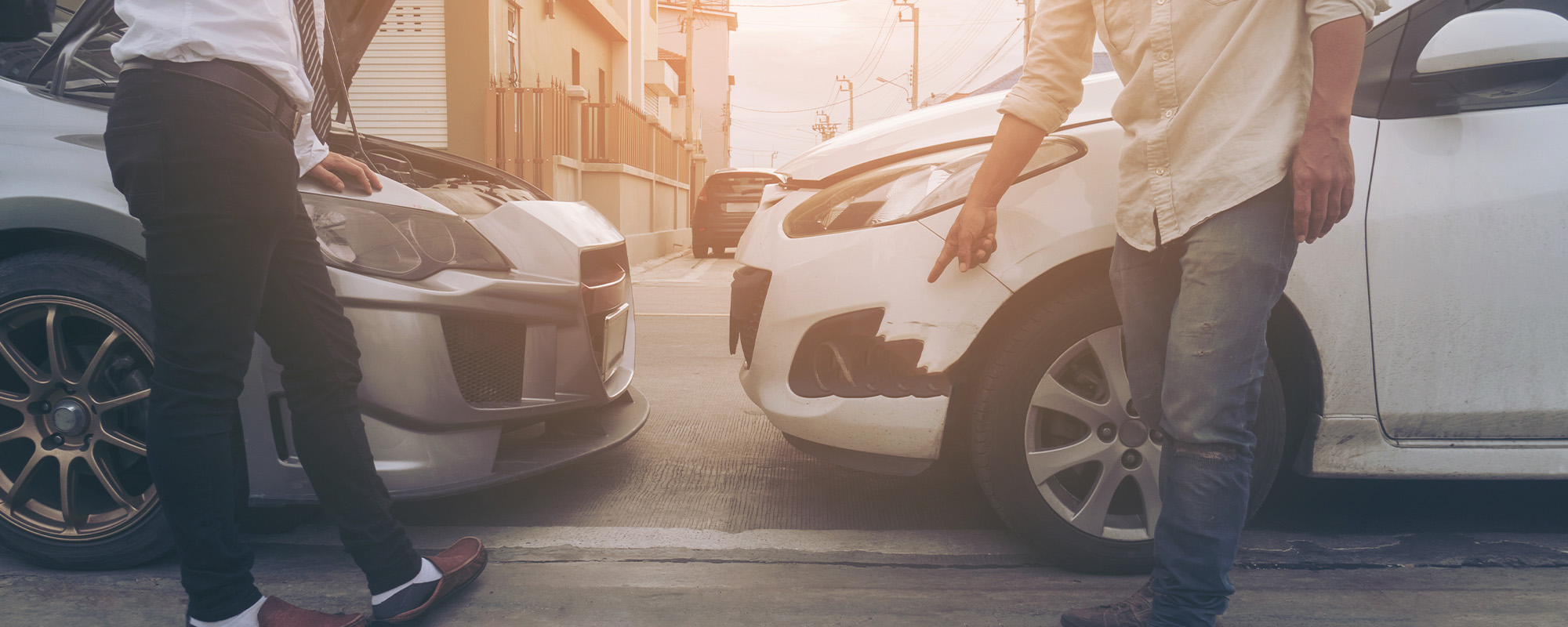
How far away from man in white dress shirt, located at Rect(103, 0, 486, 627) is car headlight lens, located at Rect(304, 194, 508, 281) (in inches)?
8.5

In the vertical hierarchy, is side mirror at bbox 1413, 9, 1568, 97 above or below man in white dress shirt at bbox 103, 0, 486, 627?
above

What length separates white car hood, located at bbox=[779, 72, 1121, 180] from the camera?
2.42 m

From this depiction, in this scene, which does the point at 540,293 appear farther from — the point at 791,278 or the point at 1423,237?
the point at 1423,237

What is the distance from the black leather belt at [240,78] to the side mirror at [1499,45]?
2.30m

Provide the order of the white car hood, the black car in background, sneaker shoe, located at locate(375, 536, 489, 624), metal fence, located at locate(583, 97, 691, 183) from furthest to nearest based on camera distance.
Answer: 1. the black car in background
2. metal fence, located at locate(583, 97, 691, 183)
3. the white car hood
4. sneaker shoe, located at locate(375, 536, 489, 624)


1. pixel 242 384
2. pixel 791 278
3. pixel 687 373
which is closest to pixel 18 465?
pixel 242 384

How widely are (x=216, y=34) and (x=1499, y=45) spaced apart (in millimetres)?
2459

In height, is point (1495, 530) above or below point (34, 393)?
below

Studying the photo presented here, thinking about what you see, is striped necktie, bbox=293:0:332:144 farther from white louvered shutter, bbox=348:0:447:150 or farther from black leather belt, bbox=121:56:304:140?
white louvered shutter, bbox=348:0:447:150

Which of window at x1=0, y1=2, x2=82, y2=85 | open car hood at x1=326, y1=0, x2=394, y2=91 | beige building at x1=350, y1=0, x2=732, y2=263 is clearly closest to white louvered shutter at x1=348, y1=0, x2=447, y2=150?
beige building at x1=350, y1=0, x2=732, y2=263

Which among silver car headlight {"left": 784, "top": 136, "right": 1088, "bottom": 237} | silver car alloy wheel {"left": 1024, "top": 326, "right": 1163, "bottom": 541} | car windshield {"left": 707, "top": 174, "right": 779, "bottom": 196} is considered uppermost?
car windshield {"left": 707, "top": 174, "right": 779, "bottom": 196}

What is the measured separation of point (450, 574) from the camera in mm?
2100

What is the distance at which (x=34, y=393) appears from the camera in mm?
2117

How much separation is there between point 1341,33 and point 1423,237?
723 mm
